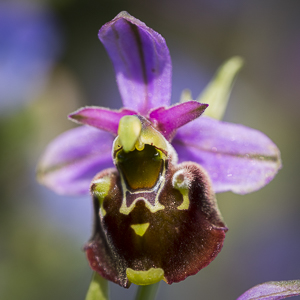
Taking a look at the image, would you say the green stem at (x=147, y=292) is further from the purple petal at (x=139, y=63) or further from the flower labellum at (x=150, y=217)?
the purple petal at (x=139, y=63)

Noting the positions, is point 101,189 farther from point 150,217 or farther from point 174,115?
point 174,115

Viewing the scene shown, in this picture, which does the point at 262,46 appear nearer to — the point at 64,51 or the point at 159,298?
the point at 64,51

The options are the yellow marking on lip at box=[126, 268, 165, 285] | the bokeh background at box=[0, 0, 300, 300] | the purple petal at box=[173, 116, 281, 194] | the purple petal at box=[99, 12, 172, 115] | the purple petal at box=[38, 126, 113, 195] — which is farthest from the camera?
the bokeh background at box=[0, 0, 300, 300]

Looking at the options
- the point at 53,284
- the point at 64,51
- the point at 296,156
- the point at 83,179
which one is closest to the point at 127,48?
the point at 83,179

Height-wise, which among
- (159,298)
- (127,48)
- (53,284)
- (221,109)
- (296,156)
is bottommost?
(159,298)

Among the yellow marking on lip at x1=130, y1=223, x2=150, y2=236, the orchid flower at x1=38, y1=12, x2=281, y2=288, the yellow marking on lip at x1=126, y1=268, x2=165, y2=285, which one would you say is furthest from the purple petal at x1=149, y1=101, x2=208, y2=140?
the yellow marking on lip at x1=126, y1=268, x2=165, y2=285

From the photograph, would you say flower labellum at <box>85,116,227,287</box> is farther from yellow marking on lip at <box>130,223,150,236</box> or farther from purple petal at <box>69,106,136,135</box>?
purple petal at <box>69,106,136,135</box>

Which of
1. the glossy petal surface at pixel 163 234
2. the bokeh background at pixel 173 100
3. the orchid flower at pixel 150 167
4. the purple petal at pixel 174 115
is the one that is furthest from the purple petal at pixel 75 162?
the bokeh background at pixel 173 100

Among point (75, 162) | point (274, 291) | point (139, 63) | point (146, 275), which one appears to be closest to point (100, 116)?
point (139, 63)
